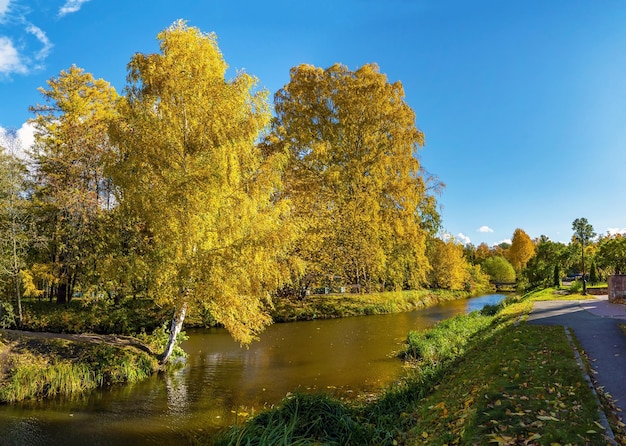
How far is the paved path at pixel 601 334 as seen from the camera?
657 centimetres

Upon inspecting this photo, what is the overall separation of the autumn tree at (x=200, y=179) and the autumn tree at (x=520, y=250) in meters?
64.5

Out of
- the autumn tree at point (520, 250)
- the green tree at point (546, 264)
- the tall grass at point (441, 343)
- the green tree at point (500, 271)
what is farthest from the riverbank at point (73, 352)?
the autumn tree at point (520, 250)

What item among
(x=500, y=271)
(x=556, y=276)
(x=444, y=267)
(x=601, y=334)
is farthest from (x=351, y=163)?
(x=500, y=271)

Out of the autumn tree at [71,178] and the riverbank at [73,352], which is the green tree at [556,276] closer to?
the riverbank at [73,352]

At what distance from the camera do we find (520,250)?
220 ft

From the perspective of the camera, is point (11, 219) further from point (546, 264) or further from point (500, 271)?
point (500, 271)

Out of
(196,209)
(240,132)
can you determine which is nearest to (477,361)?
(196,209)

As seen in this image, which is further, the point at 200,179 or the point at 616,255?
the point at 616,255

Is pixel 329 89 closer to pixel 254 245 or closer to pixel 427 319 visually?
pixel 427 319

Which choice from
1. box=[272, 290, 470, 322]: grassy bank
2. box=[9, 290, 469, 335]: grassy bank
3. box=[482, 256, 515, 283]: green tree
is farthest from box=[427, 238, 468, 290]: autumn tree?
box=[482, 256, 515, 283]: green tree

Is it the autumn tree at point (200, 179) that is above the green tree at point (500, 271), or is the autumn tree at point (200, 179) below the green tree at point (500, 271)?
above

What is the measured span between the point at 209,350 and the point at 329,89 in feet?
57.8

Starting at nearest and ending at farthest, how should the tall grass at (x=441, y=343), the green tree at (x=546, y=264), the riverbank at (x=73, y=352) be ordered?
the riverbank at (x=73, y=352), the tall grass at (x=441, y=343), the green tree at (x=546, y=264)

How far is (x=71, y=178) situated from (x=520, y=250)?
66.7 metres
